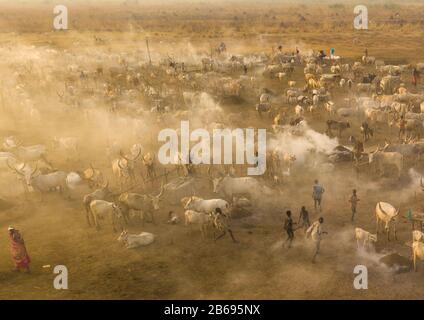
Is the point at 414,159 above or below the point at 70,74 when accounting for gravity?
below

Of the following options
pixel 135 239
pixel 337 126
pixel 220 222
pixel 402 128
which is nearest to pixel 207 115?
pixel 337 126

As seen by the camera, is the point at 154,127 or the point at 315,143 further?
the point at 154,127

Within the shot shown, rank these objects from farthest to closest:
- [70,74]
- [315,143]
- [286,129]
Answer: [70,74] → [286,129] → [315,143]

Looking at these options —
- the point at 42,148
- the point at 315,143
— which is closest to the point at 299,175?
the point at 315,143

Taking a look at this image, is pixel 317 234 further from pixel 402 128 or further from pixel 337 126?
pixel 337 126

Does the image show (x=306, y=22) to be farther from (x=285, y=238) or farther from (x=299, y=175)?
(x=285, y=238)

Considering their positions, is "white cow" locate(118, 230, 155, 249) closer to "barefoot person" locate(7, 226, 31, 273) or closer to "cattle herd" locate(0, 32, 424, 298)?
"cattle herd" locate(0, 32, 424, 298)

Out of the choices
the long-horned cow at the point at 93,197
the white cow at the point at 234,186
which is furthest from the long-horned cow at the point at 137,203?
the white cow at the point at 234,186
